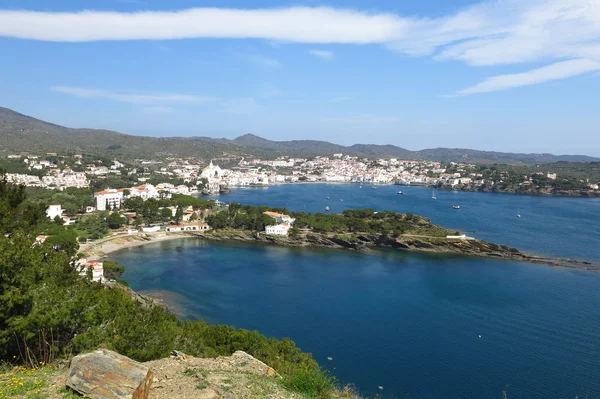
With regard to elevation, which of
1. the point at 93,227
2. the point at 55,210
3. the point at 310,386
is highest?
the point at 310,386

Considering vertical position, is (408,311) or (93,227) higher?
(93,227)

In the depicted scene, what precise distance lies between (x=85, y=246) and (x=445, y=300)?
1495cm

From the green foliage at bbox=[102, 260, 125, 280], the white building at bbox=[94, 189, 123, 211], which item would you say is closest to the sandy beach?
the green foliage at bbox=[102, 260, 125, 280]

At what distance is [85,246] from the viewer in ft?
58.1

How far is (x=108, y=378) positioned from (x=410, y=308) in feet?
37.0

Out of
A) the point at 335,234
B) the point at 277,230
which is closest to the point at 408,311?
the point at 335,234

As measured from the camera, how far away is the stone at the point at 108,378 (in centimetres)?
234

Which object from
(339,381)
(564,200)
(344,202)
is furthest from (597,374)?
(564,200)

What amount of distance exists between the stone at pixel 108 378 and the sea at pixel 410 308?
629cm

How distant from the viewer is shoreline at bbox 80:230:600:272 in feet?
57.8

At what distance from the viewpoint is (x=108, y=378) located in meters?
2.37

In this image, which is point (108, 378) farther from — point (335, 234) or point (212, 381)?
point (335, 234)

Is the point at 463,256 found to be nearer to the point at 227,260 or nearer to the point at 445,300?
the point at 445,300

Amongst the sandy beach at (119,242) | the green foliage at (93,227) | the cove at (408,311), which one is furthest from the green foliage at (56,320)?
the green foliage at (93,227)
